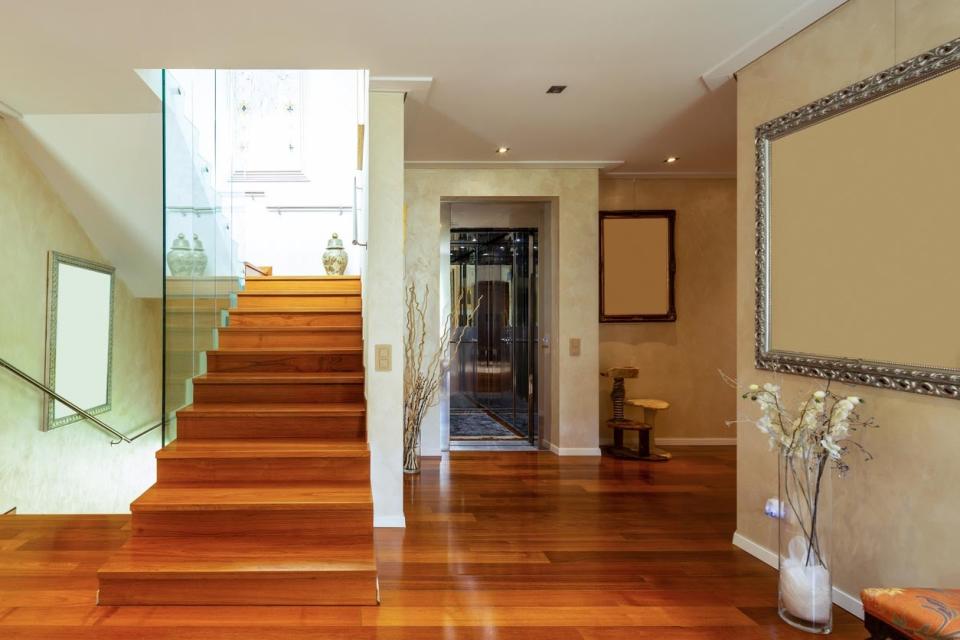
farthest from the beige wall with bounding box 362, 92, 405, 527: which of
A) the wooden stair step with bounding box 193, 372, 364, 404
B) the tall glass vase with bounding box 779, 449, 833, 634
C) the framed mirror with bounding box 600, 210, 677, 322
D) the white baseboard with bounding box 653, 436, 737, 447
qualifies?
the white baseboard with bounding box 653, 436, 737, 447

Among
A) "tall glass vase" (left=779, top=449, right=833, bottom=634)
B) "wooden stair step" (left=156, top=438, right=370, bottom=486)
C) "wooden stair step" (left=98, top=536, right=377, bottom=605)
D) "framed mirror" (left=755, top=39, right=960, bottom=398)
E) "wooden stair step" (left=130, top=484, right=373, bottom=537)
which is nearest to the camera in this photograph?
"framed mirror" (left=755, top=39, right=960, bottom=398)

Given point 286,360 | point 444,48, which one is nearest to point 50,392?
point 286,360

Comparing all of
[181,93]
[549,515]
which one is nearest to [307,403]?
[549,515]

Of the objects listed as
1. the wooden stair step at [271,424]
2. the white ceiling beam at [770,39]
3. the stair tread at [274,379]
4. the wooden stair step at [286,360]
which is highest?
the white ceiling beam at [770,39]

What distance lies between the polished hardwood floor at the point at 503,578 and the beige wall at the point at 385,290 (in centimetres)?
42

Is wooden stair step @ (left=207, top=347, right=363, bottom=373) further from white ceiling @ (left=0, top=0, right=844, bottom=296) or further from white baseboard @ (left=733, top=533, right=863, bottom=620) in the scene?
white baseboard @ (left=733, top=533, right=863, bottom=620)

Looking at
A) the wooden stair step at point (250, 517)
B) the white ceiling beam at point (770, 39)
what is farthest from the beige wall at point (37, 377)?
the white ceiling beam at point (770, 39)

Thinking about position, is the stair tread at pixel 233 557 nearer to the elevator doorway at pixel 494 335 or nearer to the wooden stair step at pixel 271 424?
the wooden stair step at pixel 271 424

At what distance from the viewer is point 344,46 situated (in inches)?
116

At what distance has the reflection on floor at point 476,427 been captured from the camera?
5984mm

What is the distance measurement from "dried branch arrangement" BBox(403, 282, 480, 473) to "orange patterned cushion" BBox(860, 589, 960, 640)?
132 inches

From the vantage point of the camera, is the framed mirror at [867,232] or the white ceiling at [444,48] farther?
the white ceiling at [444,48]

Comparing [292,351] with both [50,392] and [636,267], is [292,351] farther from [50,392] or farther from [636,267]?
[636,267]

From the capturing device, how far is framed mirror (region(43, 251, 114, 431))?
170 inches
